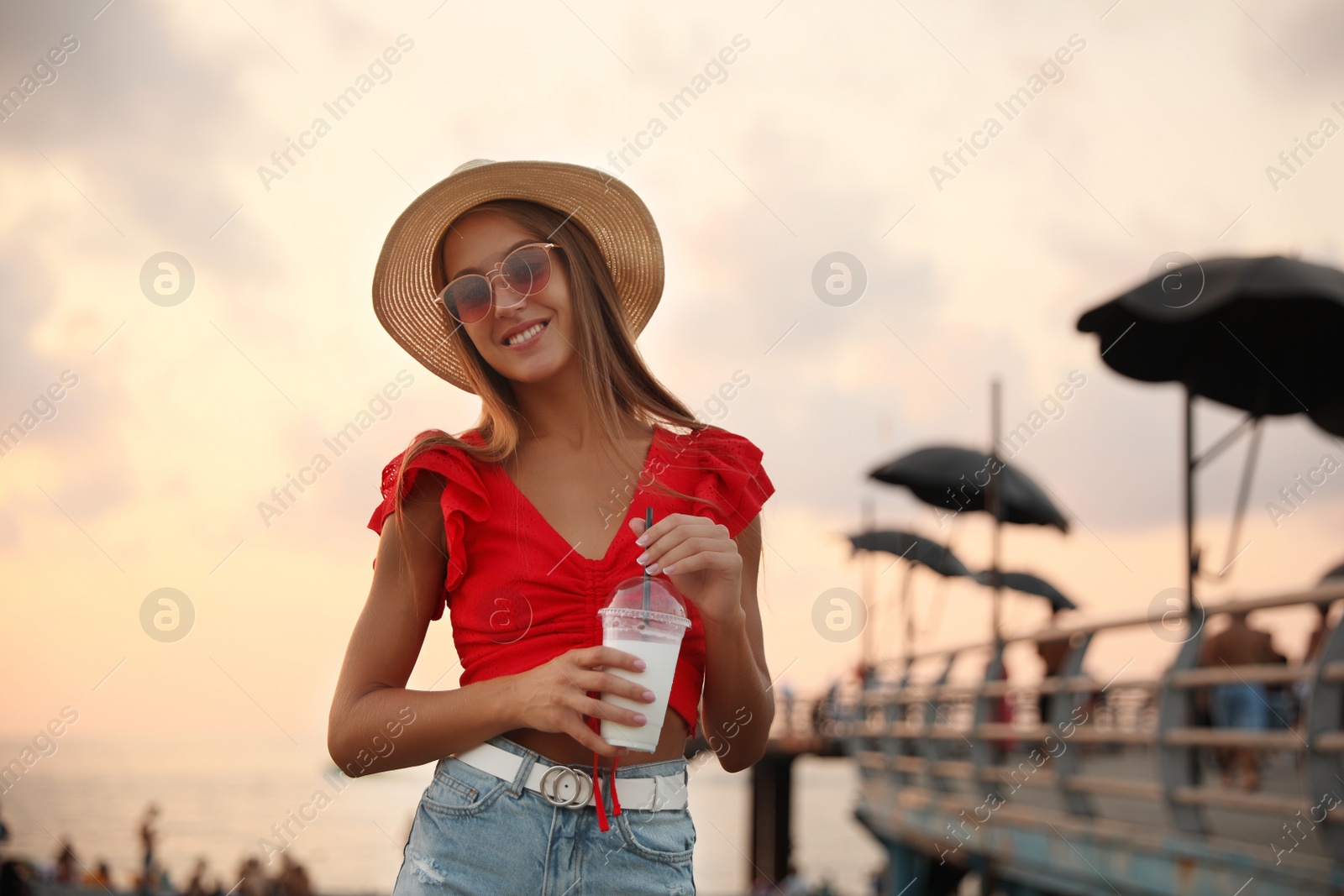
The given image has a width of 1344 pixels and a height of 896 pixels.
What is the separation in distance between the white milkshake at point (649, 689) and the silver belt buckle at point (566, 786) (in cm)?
10

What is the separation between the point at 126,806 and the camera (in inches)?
3063

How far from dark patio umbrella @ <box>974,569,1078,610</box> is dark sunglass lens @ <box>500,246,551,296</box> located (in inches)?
694

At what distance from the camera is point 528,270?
2096 millimetres

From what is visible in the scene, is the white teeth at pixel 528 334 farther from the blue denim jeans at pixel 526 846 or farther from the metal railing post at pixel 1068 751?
the metal railing post at pixel 1068 751

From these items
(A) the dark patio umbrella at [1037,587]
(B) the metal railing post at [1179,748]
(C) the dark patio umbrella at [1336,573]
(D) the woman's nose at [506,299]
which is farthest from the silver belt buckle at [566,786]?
(A) the dark patio umbrella at [1037,587]

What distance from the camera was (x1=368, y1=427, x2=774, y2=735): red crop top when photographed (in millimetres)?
1902

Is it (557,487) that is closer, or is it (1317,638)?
(557,487)

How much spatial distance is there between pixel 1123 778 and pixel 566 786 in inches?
302

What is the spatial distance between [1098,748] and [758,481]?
11054 mm

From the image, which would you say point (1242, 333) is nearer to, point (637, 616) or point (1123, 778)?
point (1123, 778)

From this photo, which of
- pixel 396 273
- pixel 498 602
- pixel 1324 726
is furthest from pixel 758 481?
pixel 1324 726

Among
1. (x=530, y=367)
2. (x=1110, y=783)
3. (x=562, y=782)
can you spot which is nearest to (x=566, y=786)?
(x=562, y=782)

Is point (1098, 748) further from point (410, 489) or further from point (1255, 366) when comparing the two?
point (410, 489)

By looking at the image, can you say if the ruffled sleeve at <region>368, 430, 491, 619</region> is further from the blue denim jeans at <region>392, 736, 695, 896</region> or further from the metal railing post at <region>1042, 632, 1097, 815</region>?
the metal railing post at <region>1042, 632, 1097, 815</region>
